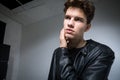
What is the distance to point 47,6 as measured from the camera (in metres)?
3.08

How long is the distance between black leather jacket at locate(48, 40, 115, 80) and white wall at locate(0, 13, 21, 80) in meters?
2.23

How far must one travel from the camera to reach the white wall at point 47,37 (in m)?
3.04

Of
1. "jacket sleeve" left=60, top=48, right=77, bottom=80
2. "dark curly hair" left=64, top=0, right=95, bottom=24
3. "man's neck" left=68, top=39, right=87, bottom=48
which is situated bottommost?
"jacket sleeve" left=60, top=48, right=77, bottom=80

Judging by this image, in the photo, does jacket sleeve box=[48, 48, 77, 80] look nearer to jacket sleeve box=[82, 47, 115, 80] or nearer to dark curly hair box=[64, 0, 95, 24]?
jacket sleeve box=[82, 47, 115, 80]

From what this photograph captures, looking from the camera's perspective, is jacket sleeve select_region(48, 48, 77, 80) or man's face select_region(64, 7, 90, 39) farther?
man's face select_region(64, 7, 90, 39)

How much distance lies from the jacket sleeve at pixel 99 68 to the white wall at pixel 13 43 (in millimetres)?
2432

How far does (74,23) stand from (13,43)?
2.50 meters

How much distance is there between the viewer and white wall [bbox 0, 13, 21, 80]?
3.21 meters

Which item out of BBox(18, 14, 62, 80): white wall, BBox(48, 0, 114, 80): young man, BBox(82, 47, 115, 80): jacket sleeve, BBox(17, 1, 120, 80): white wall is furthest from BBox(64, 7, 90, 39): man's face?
BBox(18, 14, 62, 80): white wall

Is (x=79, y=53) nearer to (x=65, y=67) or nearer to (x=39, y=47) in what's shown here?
(x=65, y=67)

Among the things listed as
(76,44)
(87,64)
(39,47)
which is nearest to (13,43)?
(39,47)

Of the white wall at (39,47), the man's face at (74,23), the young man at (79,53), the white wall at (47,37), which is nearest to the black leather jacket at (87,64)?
the young man at (79,53)

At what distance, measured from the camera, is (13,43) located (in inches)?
134

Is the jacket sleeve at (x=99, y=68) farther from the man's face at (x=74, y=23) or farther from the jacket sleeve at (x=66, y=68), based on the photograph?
the man's face at (x=74, y=23)
